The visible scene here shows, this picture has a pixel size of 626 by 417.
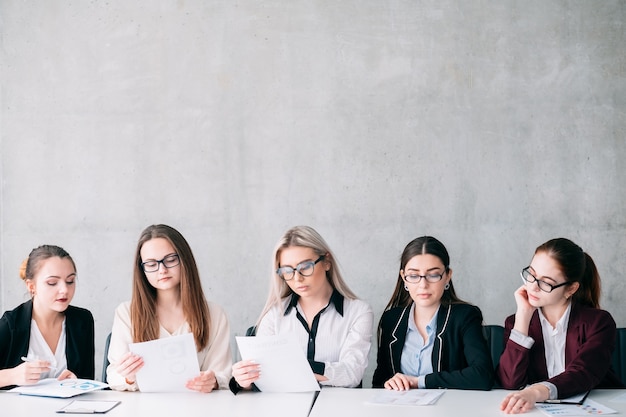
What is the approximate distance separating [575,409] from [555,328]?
61 centimetres

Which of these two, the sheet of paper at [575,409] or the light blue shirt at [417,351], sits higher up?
the light blue shirt at [417,351]

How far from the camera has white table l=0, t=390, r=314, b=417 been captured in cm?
274

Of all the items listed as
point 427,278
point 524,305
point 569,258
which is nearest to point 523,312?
point 524,305

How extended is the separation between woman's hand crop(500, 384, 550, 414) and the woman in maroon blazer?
0.32 m

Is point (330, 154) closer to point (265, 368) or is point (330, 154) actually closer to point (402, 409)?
point (265, 368)

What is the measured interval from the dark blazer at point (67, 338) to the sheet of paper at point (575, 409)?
2.24 metres

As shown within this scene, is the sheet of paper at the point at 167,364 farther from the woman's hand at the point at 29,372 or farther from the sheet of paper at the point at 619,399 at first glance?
the sheet of paper at the point at 619,399

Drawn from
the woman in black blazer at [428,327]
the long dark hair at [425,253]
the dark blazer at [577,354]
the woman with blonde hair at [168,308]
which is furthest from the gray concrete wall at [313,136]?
the dark blazer at [577,354]

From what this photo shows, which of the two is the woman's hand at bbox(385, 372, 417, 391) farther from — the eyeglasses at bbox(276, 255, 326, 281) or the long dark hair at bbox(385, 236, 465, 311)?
the eyeglasses at bbox(276, 255, 326, 281)

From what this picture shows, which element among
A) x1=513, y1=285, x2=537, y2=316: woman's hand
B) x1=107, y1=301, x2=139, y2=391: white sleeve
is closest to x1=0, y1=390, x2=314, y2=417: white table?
x1=107, y1=301, x2=139, y2=391: white sleeve

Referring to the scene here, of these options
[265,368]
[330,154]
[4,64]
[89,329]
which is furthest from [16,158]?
[265,368]

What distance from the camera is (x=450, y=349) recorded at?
11.1ft

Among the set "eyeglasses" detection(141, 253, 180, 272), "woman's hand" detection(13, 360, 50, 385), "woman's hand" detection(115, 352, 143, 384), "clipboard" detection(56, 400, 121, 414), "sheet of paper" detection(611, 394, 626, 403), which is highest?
"eyeglasses" detection(141, 253, 180, 272)

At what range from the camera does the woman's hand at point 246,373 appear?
9.79 feet
